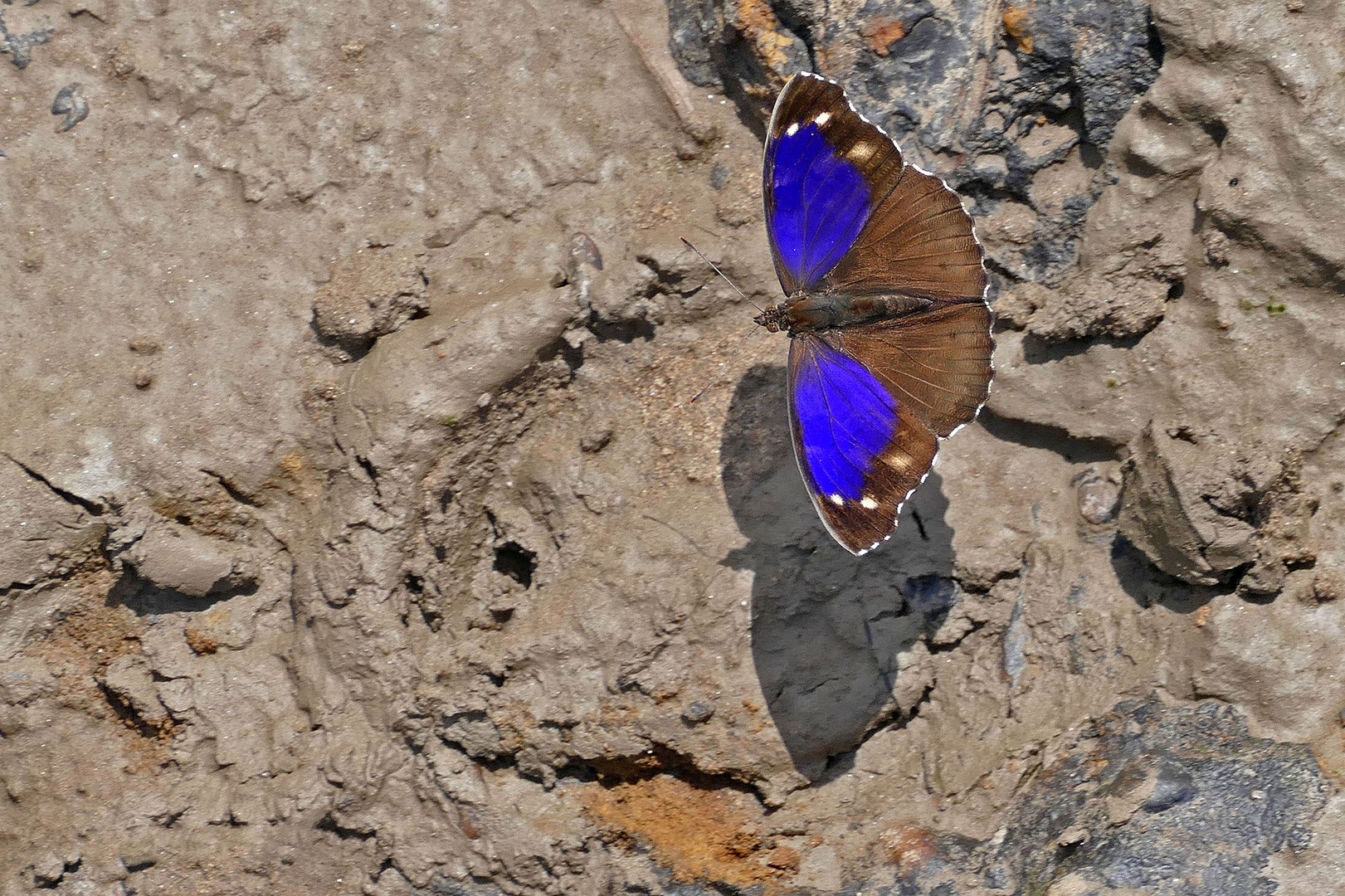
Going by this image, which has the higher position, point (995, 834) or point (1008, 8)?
point (1008, 8)

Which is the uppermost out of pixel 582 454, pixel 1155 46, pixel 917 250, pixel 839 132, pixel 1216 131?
pixel 1155 46

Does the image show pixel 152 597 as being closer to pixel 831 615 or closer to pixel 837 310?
pixel 831 615

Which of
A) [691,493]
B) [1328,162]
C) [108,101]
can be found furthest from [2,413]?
[1328,162]

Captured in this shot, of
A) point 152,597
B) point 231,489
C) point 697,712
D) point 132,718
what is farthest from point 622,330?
point 132,718

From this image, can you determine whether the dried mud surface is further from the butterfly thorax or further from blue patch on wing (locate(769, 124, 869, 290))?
the butterfly thorax

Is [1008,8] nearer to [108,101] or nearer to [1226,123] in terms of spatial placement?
[1226,123]

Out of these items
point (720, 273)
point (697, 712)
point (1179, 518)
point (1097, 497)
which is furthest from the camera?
point (720, 273)

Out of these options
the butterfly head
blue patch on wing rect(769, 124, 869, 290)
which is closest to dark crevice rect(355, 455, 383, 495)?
the butterfly head

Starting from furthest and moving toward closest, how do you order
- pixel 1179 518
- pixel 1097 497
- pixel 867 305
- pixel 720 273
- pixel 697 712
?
1. pixel 720 273
2. pixel 1097 497
3. pixel 697 712
4. pixel 867 305
5. pixel 1179 518
